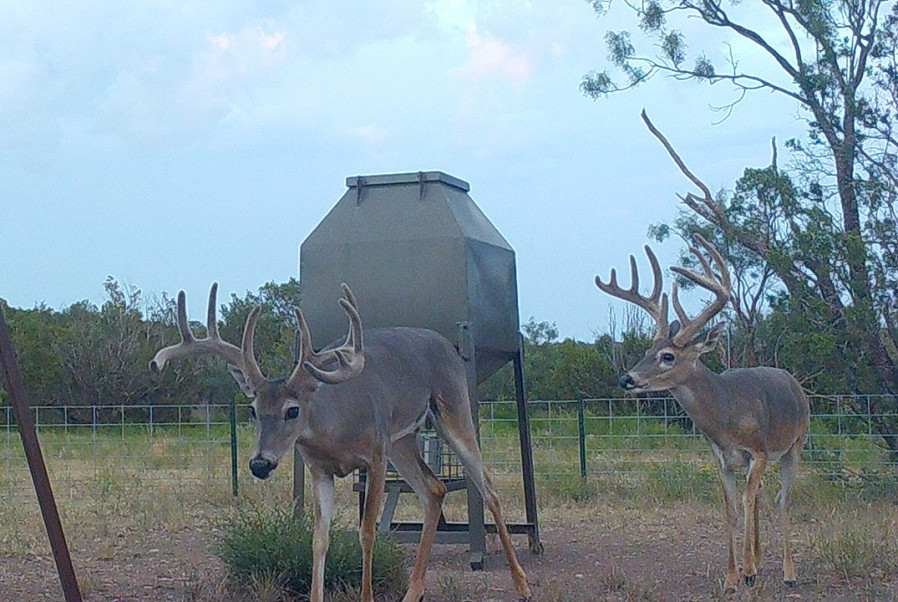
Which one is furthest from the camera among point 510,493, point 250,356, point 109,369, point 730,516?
point 109,369

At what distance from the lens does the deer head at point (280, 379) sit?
7391mm

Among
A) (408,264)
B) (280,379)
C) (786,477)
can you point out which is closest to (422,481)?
(280,379)

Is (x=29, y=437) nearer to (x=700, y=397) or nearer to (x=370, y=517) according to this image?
(x=370, y=517)

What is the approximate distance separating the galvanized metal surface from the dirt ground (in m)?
1.85

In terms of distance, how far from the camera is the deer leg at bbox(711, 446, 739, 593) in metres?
8.99

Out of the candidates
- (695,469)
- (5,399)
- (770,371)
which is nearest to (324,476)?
(770,371)

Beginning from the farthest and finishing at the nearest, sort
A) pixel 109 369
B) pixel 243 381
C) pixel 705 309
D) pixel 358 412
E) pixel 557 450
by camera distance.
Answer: pixel 109 369 → pixel 557 450 → pixel 705 309 → pixel 358 412 → pixel 243 381

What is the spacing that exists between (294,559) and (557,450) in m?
10.8

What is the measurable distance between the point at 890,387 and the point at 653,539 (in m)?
5.24

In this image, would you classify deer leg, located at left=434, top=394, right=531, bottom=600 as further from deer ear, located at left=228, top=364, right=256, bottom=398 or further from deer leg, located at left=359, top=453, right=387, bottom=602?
deer ear, located at left=228, top=364, right=256, bottom=398

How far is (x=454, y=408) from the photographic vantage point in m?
9.14

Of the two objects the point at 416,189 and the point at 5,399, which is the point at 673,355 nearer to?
the point at 416,189

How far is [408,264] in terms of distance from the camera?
10.5m

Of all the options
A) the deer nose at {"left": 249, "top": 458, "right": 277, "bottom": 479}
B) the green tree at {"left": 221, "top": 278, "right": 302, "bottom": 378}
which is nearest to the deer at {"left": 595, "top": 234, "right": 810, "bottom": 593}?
the deer nose at {"left": 249, "top": 458, "right": 277, "bottom": 479}
